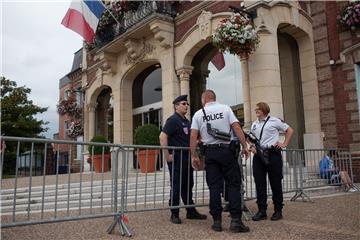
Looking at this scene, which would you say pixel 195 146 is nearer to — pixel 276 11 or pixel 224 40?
pixel 224 40

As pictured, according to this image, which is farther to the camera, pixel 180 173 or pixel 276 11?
pixel 276 11

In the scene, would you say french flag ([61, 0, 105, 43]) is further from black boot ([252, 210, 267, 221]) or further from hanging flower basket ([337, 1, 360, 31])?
black boot ([252, 210, 267, 221])

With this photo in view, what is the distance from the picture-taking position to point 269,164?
5.66 metres

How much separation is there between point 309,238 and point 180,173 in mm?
1944

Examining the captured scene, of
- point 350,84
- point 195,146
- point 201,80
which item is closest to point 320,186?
point 350,84

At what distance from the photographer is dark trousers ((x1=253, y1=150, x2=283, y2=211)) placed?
5562mm

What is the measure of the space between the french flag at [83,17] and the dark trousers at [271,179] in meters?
9.84

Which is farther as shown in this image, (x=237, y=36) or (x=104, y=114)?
(x=104, y=114)

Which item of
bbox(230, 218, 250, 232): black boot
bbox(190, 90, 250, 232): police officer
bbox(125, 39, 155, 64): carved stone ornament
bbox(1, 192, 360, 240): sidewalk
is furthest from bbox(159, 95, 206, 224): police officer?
bbox(125, 39, 155, 64): carved stone ornament

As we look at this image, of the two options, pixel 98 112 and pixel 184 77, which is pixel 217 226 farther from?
pixel 98 112

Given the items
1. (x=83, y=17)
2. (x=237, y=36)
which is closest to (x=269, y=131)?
(x=237, y=36)

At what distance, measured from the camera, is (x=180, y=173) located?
Result: 5379 millimetres

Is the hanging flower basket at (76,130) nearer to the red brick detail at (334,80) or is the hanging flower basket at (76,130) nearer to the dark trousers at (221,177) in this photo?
the red brick detail at (334,80)

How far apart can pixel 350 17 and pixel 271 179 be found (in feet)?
23.4
